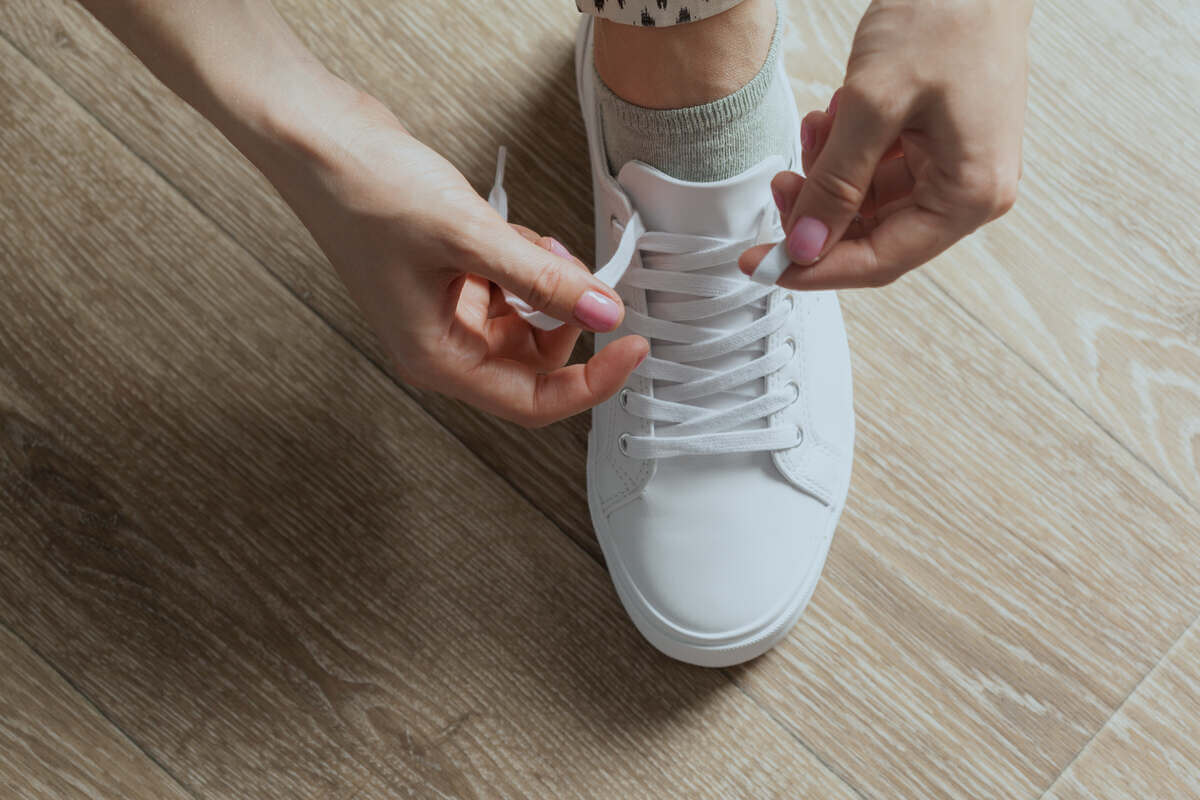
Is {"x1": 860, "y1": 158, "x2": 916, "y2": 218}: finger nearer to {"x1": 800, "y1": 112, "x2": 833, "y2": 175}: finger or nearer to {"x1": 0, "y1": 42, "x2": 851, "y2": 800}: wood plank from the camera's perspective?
{"x1": 800, "y1": 112, "x2": 833, "y2": 175}: finger

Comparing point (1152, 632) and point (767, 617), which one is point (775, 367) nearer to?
point (767, 617)

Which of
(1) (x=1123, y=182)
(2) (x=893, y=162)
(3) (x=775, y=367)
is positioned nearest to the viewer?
(2) (x=893, y=162)

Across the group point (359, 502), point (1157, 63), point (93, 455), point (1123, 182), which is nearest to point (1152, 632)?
point (1123, 182)

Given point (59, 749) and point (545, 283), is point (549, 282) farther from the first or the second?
point (59, 749)

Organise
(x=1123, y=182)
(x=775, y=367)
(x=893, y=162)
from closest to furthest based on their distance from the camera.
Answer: (x=893, y=162)
(x=775, y=367)
(x=1123, y=182)

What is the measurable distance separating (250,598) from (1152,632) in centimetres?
68

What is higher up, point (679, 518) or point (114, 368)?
point (114, 368)

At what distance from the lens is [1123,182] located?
727 mm

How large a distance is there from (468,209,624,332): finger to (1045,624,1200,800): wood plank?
50cm

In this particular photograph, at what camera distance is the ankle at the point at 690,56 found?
514mm

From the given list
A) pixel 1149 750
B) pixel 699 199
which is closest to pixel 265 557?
pixel 699 199

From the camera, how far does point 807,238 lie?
1.47ft

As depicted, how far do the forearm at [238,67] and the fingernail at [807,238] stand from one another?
242mm

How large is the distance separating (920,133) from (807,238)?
0.07 m
